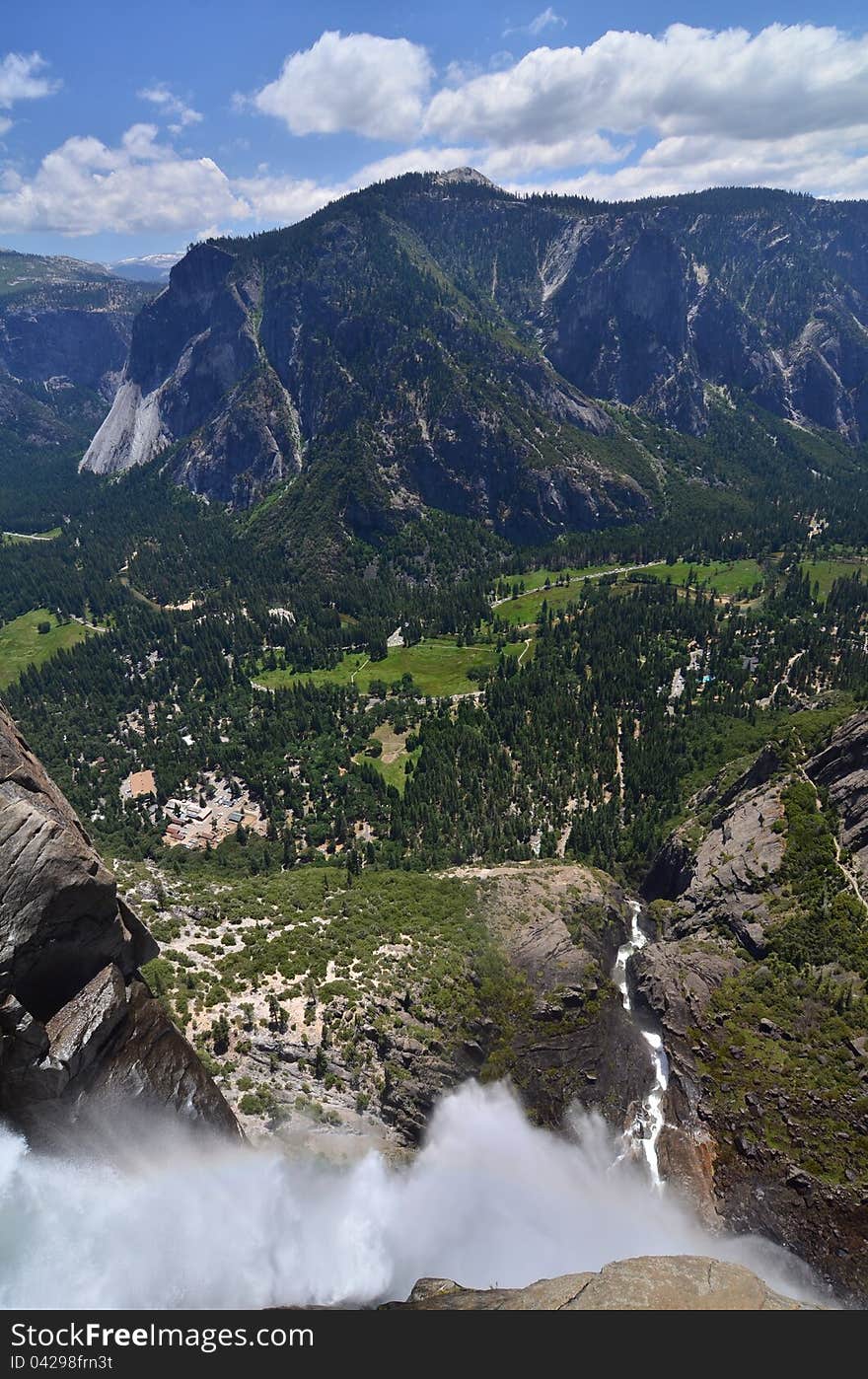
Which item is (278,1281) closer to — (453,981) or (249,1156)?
(249,1156)

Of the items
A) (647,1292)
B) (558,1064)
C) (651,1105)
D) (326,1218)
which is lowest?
(651,1105)

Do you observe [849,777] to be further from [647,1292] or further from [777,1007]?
[647,1292]

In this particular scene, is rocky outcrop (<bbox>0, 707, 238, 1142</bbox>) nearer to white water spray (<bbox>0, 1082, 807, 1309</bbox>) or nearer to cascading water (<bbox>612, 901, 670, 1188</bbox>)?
white water spray (<bbox>0, 1082, 807, 1309</bbox>)

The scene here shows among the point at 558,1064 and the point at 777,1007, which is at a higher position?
the point at 777,1007
